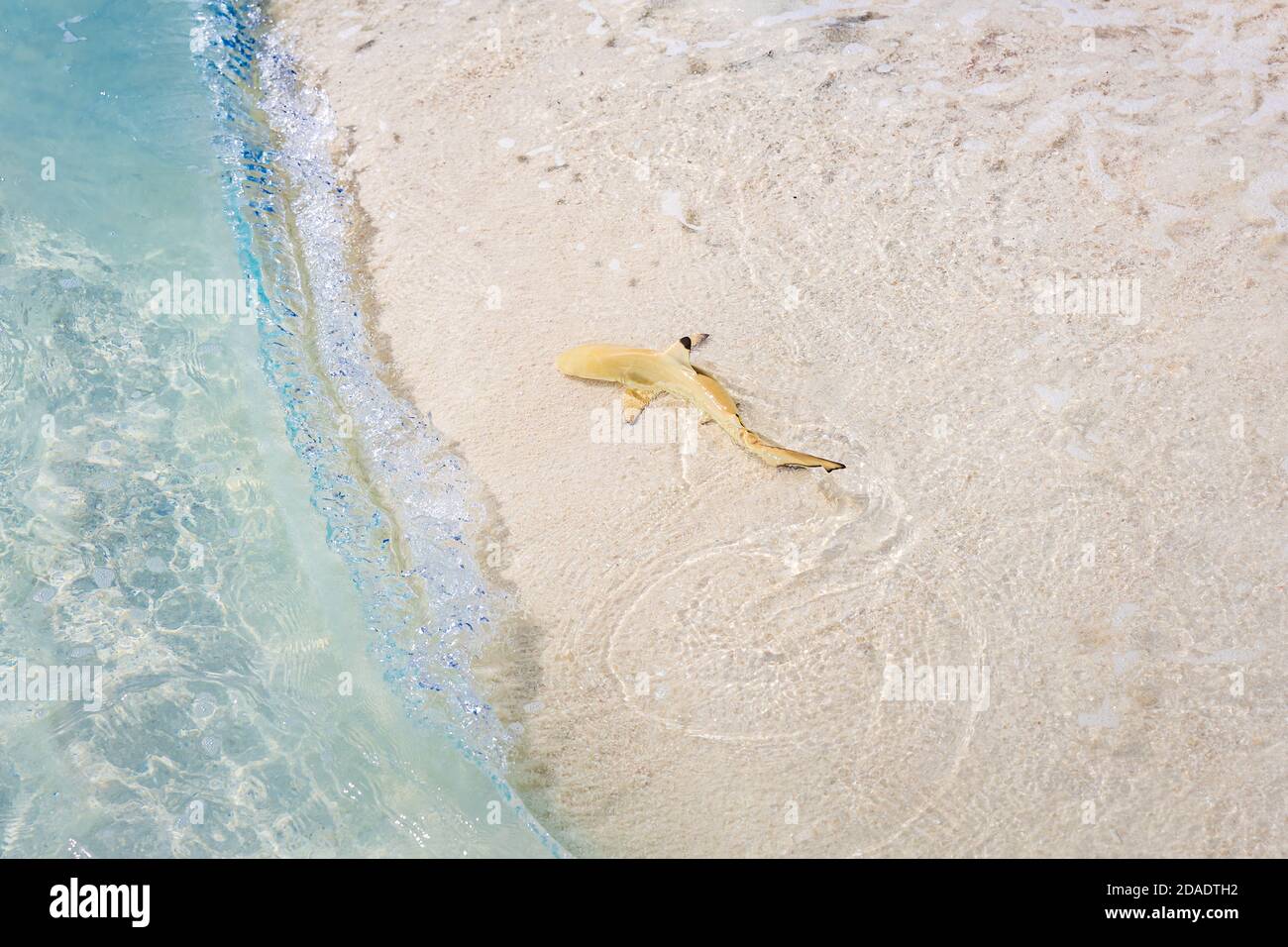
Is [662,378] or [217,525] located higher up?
[662,378]

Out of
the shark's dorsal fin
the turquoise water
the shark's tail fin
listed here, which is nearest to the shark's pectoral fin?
the shark's dorsal fin

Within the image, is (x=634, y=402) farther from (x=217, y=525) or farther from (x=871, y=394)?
(x=217, y=525)

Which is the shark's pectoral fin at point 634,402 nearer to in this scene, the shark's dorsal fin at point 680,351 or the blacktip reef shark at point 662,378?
the blacktip reef shark at point 662,378

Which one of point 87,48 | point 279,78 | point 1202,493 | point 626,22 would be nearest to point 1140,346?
point 1202,493

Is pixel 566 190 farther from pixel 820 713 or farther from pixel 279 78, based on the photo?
pixel 820 713

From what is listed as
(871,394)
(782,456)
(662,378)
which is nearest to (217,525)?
(662,378)

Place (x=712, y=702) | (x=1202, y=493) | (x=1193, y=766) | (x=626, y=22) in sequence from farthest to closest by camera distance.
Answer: (x=626, y=22)
(x=1202, y=493)
(x=712, y=702)
(x=1193, y=766)
